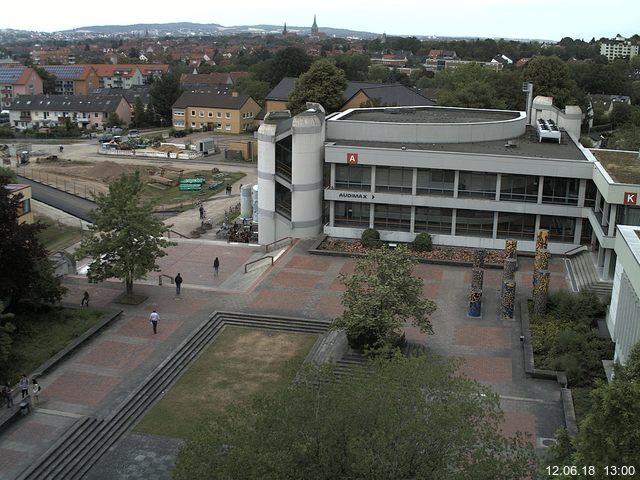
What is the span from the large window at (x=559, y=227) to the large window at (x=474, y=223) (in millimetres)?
3238

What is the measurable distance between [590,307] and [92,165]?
63244 millimetres

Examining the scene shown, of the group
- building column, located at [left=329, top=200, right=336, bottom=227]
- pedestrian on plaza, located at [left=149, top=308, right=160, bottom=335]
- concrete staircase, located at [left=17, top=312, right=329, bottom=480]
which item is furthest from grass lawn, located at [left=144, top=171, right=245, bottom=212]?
concrete staircase, located at [left=17, top=312, right=329, bottom=480]

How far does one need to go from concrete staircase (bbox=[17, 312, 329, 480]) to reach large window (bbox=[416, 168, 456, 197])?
1515cm

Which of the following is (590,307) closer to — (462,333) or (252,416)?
(462,333)

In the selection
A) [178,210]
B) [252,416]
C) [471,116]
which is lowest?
[178,210]

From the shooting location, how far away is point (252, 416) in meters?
18.4

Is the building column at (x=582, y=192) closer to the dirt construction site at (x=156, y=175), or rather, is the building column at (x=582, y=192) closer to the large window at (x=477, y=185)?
the large window at (x=477, y=185)

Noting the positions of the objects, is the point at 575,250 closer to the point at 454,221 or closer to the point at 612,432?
the point at 454,221

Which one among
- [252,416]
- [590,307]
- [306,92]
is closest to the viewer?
[252,416]

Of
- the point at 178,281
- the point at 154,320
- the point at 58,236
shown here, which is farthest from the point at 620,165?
the point at 58,236

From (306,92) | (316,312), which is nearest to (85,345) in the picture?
(316,312)

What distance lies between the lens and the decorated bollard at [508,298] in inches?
1398

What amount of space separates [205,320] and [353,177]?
54.1 ft
